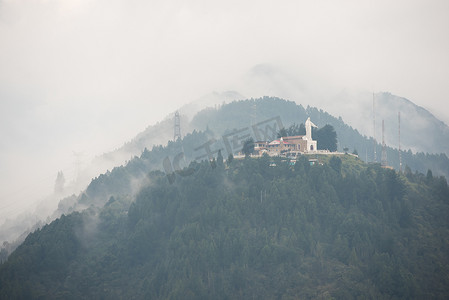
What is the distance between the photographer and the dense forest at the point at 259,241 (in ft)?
345

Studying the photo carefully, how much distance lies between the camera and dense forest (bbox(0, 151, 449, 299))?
105m

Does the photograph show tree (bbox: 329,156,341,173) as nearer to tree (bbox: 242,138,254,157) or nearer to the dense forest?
the dense forest

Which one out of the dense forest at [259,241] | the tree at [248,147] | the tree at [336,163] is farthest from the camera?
the tree at [248,147]

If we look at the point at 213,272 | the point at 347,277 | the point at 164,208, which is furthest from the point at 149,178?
the point at 347,277

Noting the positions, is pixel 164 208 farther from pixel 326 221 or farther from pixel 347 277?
pixel 347 277

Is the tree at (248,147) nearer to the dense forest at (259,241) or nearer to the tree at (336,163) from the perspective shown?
the dense forest at (259,241)

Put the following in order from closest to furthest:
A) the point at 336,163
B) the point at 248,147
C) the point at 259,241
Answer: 1. the point at 259,241
2. the point at 336,163
3. the point at 248,147

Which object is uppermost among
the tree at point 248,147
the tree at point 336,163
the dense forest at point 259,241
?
the tree at point 248,147

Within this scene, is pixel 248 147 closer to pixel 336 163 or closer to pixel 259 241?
pixel 336 163

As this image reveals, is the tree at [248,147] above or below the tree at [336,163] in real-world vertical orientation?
above

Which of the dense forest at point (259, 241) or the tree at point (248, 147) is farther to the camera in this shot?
the tree at point (248, 147)

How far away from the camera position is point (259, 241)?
115562 mm

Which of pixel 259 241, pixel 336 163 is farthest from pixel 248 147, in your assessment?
pixel 259 241

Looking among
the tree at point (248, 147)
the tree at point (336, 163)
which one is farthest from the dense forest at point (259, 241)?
the tree at point (248, 147)
